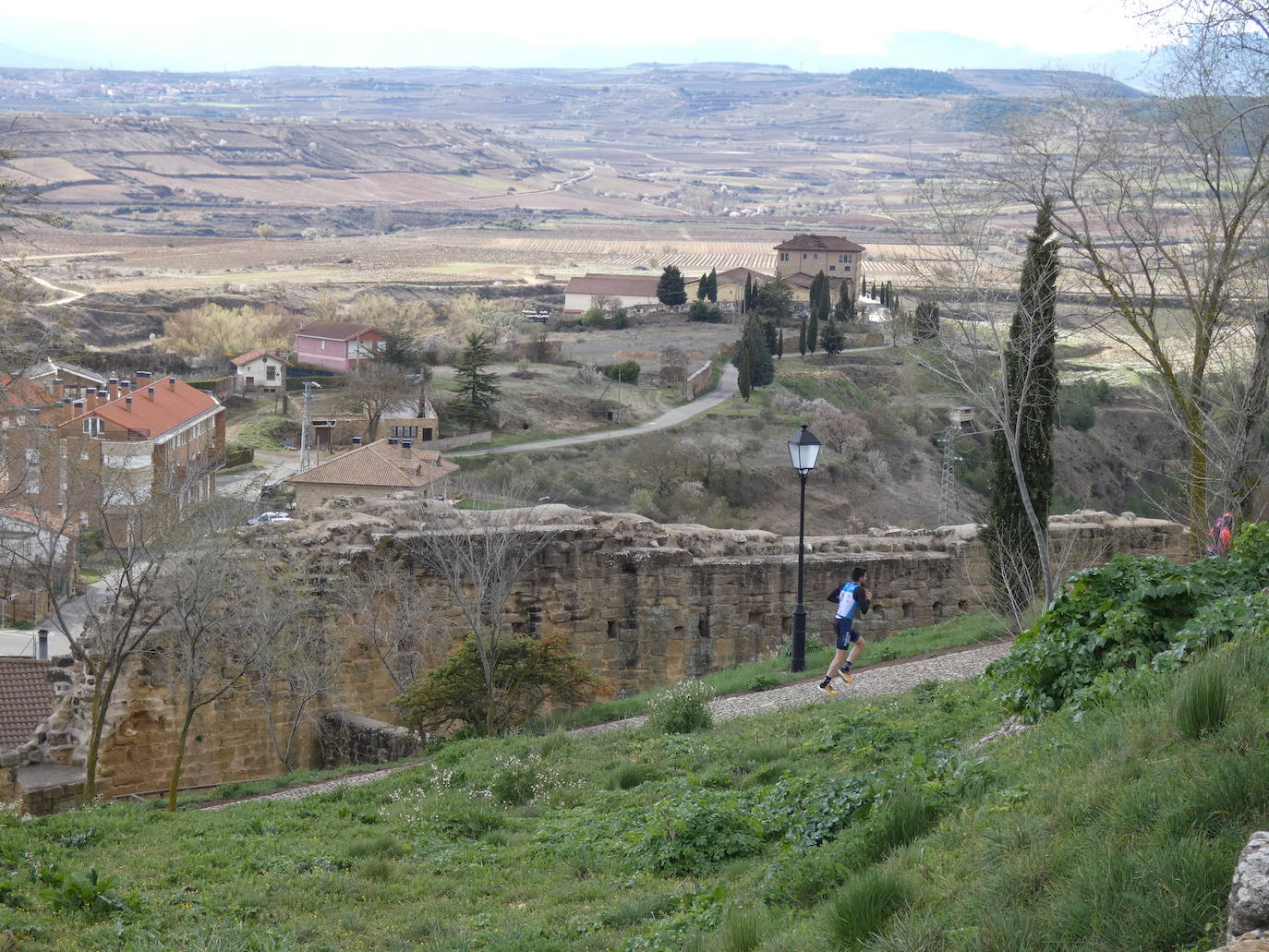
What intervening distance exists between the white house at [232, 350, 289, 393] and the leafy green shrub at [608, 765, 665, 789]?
2430 inches

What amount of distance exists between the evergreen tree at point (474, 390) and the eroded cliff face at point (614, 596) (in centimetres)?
4397

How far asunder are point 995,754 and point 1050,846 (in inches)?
73.6

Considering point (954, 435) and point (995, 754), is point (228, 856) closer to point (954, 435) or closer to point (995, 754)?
point (995, 754)

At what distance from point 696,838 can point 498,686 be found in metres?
6.69

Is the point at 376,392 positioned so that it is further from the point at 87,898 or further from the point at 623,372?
the point at 87,898

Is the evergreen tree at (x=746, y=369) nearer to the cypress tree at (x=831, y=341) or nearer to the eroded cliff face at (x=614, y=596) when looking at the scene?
the cypress tree at (x=831, y=341)

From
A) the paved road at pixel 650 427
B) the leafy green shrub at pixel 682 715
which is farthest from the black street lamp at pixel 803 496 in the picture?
the paved road at pixel 650 427

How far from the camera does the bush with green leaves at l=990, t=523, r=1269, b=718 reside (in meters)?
6.97

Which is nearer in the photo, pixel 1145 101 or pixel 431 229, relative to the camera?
pixel 1145 101

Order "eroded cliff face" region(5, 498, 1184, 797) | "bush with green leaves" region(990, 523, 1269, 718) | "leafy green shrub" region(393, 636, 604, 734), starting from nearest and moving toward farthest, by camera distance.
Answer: "bush with green leaves" region(990, 523, 1269, 718)
"leafy green shrub" region(393, 636, 604, 734)
"eroded cliff face" region(5, 498, 1184, 797)

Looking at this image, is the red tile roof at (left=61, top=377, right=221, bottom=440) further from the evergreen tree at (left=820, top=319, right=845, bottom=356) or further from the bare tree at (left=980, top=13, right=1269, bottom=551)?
the evergreen tree at (left=820, top=319, right=845, bottom=356)

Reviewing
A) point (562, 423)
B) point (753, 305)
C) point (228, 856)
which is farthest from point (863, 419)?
point (228, 856)

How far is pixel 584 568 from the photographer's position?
53.2 ft

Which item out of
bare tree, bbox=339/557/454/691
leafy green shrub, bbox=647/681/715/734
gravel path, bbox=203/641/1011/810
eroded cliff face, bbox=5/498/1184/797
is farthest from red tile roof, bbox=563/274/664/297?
leafy green shrub, bbox=647/681/715/734
